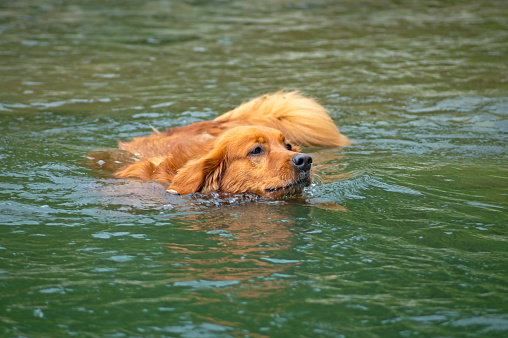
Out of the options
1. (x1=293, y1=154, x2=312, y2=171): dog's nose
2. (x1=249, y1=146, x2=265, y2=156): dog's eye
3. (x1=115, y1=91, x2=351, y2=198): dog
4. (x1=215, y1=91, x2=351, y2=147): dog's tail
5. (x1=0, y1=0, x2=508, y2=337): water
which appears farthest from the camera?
(x1=215, y1=91, x2=351, y2=147): dog's tail

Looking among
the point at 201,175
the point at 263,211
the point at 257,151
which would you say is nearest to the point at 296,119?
the point at 257,151

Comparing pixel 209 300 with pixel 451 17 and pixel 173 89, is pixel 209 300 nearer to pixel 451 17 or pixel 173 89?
pixel 173 89

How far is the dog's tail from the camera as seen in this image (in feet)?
23.5

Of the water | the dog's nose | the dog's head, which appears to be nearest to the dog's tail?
the water

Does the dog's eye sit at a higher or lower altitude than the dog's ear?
higher

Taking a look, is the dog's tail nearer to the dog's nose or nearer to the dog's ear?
the dog's ear

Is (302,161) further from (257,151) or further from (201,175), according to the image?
(201,175)

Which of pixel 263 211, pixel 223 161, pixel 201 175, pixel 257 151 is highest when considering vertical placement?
pixel 257 151

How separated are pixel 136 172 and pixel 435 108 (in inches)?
183

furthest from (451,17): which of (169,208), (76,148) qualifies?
(169,208)

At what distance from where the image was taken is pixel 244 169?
213 inches

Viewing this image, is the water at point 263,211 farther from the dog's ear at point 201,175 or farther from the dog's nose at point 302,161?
the dog's nose at point 302,161

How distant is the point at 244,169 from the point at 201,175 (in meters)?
0.38

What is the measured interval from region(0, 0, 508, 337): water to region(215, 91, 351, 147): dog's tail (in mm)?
270
